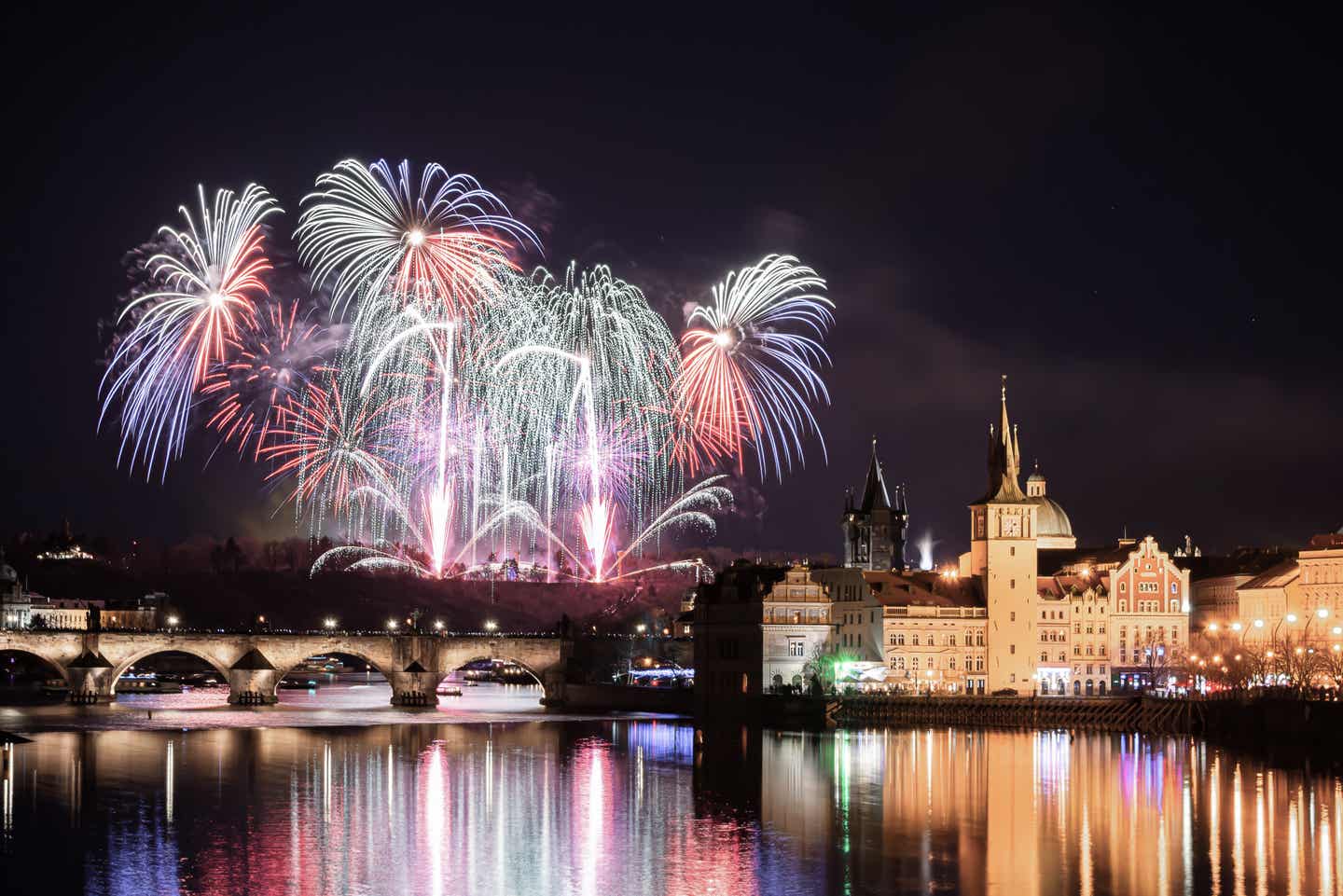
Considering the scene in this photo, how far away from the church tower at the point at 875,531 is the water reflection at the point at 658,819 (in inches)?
3450

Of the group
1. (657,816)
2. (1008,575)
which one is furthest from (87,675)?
(657,816)

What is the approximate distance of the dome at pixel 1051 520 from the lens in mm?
163625

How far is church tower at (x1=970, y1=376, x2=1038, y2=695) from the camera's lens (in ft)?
439

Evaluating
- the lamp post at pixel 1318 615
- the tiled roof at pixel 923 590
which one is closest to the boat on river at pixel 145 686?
the tiled roof at pixel 923 590

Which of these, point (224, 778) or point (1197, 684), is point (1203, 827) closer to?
point (224, 778)

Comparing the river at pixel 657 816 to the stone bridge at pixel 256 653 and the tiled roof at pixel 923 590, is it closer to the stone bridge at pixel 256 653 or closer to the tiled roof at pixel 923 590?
the tiled roof at pixel 923 590

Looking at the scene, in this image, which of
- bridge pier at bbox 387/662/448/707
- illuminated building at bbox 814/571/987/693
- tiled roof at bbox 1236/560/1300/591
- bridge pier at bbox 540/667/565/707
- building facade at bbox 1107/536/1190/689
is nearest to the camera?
illuminated building at bbox 814/571/987/693

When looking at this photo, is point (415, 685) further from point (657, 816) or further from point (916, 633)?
point (657, 816)

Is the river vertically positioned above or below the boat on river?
above

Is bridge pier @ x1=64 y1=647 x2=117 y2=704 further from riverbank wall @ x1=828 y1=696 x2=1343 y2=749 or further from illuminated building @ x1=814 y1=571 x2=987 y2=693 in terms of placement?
riverbank wall @ x1=828 y1=696 x2=1343 y2=749

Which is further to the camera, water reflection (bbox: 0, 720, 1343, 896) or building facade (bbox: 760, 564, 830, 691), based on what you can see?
building facade (bbox: 760, 564, 830, 691)

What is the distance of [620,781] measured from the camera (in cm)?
7906

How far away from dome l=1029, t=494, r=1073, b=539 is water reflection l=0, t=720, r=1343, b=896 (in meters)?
65.8

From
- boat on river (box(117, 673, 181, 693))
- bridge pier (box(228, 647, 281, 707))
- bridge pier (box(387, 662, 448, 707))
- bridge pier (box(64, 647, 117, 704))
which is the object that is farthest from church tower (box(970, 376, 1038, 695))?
boat on river (box(117, 673, 181, 693))
